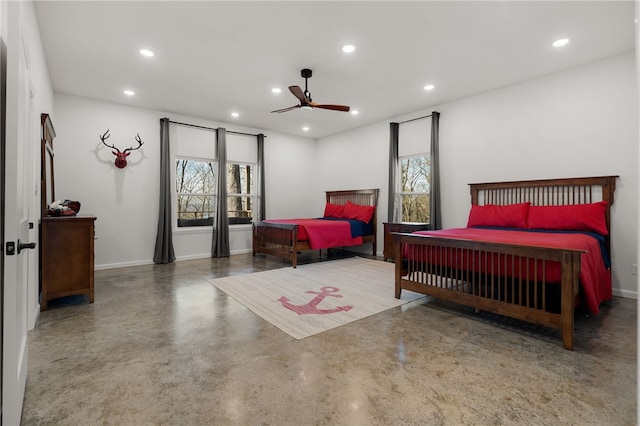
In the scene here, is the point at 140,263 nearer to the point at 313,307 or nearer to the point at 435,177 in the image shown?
the point at 313,307

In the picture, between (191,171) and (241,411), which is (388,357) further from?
(191,171)

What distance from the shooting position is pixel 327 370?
6.28 feet

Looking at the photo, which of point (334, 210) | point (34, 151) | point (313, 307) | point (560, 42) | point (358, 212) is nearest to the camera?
point (34, 151)

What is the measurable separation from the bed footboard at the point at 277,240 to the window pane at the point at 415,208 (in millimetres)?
2279

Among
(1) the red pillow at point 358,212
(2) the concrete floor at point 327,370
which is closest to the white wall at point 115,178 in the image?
(2) the concrete floor at point 327,370

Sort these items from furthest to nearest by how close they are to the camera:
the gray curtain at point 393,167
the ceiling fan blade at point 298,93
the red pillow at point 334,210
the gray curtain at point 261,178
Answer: the gray curtain at point 261,178 → the red pillow at point 334,210 → the gray curtain at point 393,167 → the ceiling fan blade at point 298,93

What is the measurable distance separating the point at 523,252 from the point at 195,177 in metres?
5.53

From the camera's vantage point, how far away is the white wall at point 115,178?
15.3ft

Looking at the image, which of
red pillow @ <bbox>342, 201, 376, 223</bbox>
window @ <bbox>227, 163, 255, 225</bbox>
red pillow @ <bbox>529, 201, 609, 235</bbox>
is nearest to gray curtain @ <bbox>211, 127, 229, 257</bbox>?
window @ <bbox>227, 163, 255, 225</bbox>

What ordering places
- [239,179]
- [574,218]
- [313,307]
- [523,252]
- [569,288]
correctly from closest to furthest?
[569,288] → [523,252] → [313,307] → [574,218] → [239,179]

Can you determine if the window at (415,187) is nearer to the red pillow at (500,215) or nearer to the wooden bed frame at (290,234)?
the wooden bed frame at (290,234)

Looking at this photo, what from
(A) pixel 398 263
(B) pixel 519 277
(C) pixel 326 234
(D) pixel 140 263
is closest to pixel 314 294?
(A) pixel 398 263

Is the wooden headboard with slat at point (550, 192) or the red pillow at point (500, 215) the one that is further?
the red pillow at point (500, 215)

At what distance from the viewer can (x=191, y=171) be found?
19.7 feet
